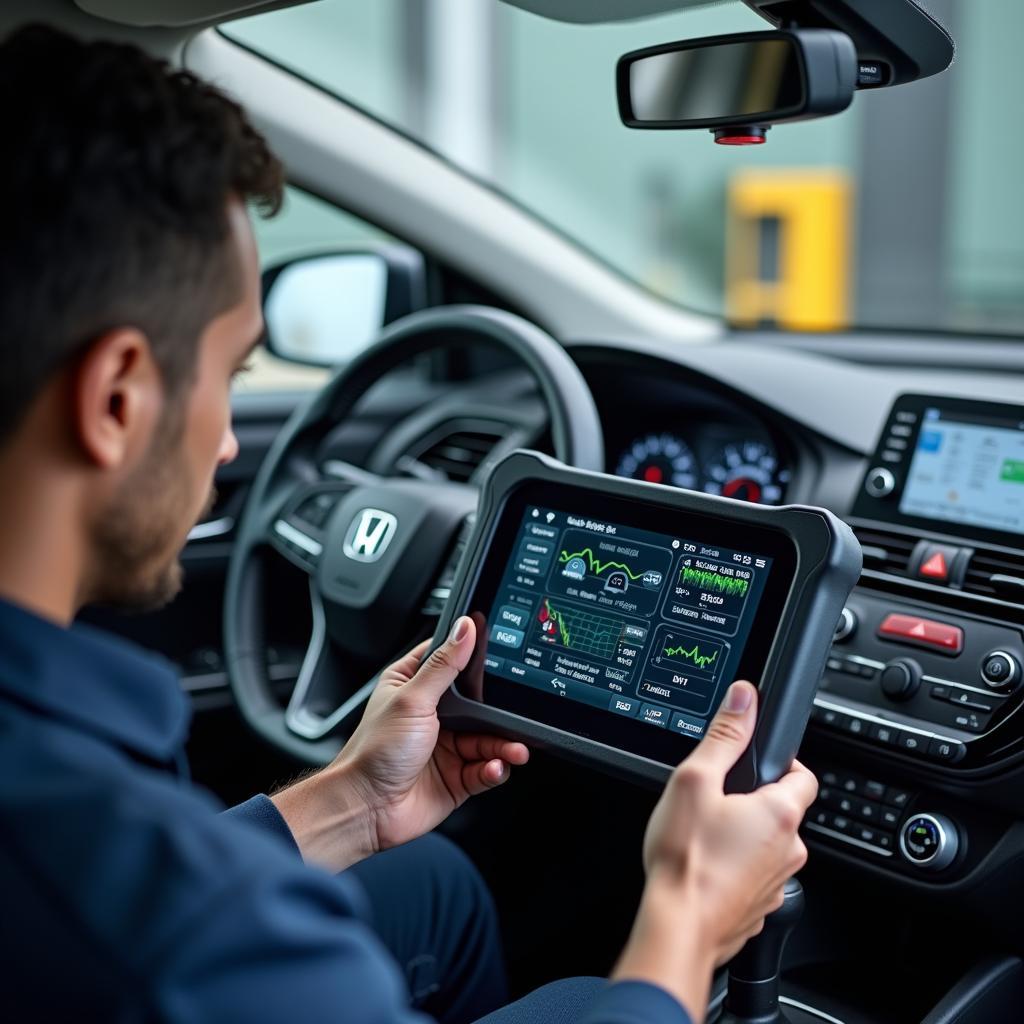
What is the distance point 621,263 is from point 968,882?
5.03 feet

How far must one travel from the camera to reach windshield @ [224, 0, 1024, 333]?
32.4 ft

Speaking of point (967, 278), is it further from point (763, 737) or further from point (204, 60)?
point (763, 737)

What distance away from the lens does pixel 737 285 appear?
35.3 ft

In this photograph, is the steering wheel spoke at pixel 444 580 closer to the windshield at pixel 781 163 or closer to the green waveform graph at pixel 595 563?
the green waveform graph at pixel 595 563

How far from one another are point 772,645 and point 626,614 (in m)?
0.20

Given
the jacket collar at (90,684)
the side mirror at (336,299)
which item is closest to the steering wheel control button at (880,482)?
the side mirror at (336,299)

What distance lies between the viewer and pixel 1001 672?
5.38 feet

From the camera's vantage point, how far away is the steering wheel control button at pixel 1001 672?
64.2 inches

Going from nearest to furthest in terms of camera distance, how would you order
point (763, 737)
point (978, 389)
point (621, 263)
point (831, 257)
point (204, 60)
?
point (763, 737) < point (978, 389) < point (204, 60) < point (621, 263) < point (831, 257)

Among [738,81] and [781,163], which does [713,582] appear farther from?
[781,163]

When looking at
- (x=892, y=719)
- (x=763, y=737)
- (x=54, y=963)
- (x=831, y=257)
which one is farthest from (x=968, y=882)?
(x=831, y=257)

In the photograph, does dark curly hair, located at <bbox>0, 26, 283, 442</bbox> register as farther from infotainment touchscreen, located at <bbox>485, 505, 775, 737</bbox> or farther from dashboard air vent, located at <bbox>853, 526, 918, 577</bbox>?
dashboard air vent, located at <bbox>853, 526, 918, 577</bbox>

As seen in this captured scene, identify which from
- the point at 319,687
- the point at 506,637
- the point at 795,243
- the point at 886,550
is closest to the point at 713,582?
the point at 506,637

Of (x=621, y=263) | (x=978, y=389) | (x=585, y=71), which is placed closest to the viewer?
(x=978, y=389)
